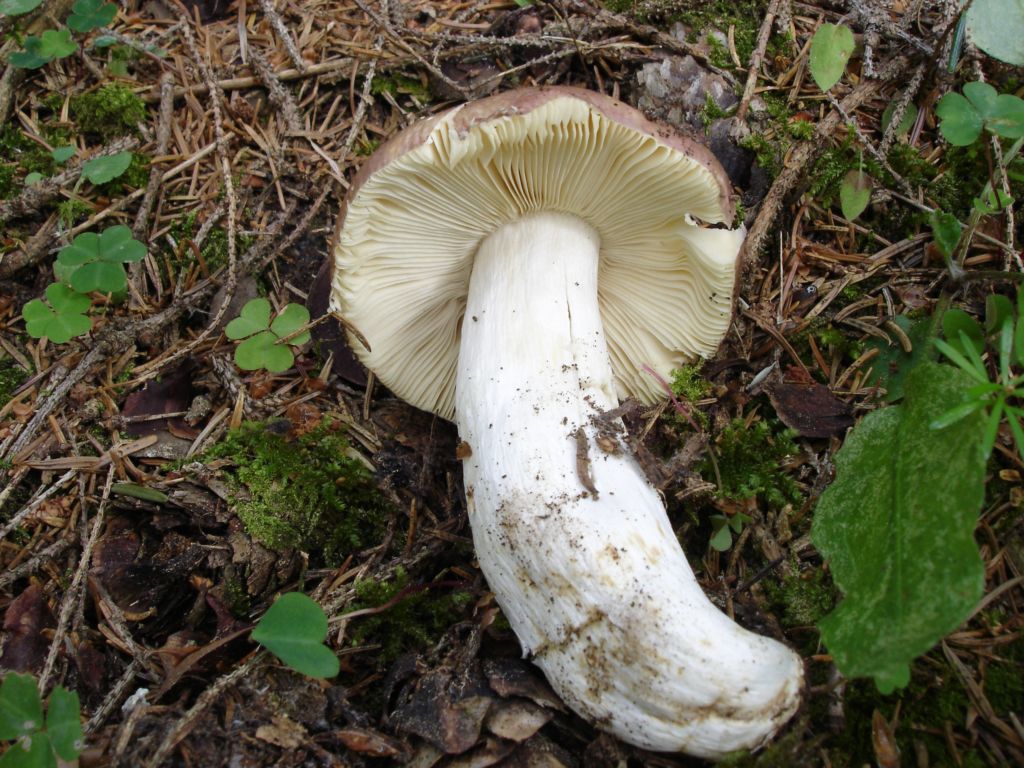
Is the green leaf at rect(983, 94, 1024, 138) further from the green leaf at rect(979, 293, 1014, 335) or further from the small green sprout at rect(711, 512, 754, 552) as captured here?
the small green sprout at rect(711, 512, 754, 552)

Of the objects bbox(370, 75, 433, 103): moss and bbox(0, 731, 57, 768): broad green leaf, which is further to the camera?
bbox(370, 75, 433, 103): moss

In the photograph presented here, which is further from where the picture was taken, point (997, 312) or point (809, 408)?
point (809, 408)

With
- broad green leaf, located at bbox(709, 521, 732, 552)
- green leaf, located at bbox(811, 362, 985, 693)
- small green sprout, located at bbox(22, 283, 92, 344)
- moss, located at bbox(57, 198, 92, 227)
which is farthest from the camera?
moss, located at bbox(57, 198, 92, 227)

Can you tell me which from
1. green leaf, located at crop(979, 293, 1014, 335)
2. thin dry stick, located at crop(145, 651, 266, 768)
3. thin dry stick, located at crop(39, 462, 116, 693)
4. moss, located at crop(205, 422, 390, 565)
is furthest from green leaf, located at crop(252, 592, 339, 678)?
green leaf, located at crop(979, 293, 1014, 335)

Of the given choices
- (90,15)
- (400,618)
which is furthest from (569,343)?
(90,15)

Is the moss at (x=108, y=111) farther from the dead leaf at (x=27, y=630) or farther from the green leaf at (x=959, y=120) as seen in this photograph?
the green leaf at (x=959, y=120)

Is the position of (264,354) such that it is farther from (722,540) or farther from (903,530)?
(903,530)
